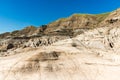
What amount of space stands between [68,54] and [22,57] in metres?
6.87

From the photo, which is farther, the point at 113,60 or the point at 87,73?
the point at 113,60

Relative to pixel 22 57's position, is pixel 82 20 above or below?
above

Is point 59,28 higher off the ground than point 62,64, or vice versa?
point 59,28

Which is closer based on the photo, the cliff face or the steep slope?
the steep slope

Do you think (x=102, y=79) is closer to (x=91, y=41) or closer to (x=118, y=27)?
(x=91, y=41)

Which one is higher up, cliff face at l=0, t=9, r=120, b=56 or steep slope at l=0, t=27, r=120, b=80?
cliff face at l=0, t=9, r=120, b=56

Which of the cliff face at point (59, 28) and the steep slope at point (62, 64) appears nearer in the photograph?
the steep slope at point (62, 64)

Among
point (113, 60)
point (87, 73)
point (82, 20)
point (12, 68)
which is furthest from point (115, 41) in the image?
point (82, 20)

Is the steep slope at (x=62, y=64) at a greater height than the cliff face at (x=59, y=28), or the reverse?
the cliff face at (x=59, y=28)

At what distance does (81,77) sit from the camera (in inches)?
1405

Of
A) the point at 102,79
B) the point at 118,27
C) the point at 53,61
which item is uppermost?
the point at 118,27

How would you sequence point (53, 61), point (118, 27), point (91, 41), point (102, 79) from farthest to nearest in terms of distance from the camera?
point (118, 27) → point (91, 41) → point (53, 61) → point (102, 79)

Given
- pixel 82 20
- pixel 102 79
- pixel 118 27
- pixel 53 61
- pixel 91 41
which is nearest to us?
pixel 102 79

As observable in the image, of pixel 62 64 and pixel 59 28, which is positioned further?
pixel 59 28
